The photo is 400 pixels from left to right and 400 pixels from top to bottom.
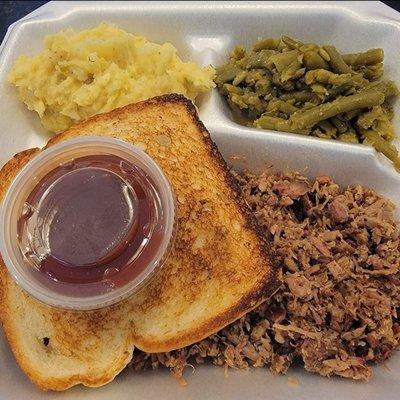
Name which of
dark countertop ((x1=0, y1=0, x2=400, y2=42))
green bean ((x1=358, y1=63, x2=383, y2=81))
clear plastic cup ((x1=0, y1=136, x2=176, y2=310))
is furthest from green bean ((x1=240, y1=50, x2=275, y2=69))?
dark countertop ((x1=0, y1=0, x2=400, y2=42))

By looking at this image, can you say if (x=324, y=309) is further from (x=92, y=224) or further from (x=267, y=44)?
(x=267, y=44)

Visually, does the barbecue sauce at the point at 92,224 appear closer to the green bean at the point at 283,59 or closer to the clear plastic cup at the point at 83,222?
the clear plastic cup at the point at 83,222

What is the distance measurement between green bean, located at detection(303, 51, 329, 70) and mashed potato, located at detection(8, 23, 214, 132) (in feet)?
1.42

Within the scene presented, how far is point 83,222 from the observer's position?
1601mm

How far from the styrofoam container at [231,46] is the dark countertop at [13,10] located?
1.93 feet

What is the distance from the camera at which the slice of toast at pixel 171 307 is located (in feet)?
5.71

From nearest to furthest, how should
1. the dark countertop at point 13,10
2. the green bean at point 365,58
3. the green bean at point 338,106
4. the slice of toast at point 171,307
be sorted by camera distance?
the slice of toast at point 171,307 < the green bean at point 338,106 < the green bean at point 365,58 < the dark countertop at point 13,10

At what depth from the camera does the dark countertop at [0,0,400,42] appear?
3.01 meters

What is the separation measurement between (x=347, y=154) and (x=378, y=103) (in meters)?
0.26

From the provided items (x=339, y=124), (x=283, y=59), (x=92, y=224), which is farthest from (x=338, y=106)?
(x=92, y=224)

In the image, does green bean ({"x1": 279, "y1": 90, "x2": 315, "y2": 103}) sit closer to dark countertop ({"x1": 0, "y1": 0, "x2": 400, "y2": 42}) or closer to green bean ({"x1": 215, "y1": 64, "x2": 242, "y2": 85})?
green bean ({"x1": 215, "y1": 64, "x2": 242, "y2": 85})

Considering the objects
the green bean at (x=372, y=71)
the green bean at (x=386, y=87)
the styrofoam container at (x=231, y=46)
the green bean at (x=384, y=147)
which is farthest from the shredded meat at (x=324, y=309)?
the green bean at (x=372, y=71)

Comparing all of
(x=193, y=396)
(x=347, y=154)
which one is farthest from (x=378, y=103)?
(x=193, y=396)

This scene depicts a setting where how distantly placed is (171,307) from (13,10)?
2263 mm
